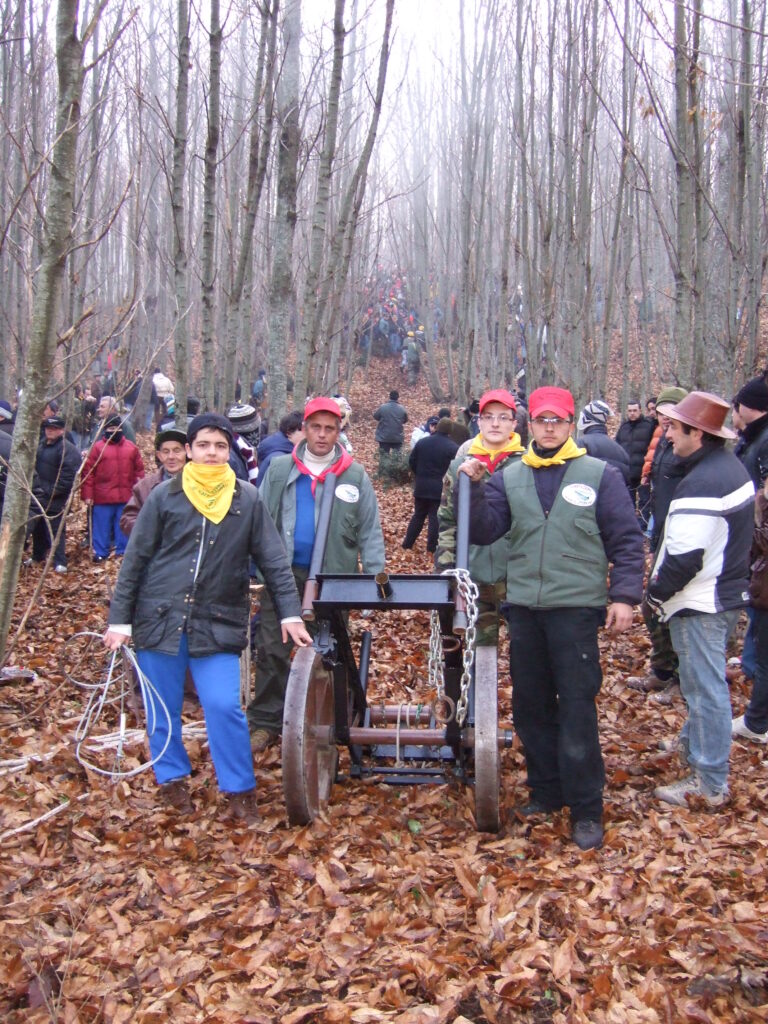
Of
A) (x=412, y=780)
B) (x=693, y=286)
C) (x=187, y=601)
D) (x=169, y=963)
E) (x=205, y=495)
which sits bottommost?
(x=169, y=963)

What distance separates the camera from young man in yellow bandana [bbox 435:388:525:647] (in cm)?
511

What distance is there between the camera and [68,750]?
17.4 feet

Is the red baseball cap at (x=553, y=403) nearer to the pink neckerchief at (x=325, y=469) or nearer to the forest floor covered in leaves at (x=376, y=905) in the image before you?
the pink neckerchief at (x=325, y=469)

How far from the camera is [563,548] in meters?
4.14

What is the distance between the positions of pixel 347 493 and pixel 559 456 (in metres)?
1.44

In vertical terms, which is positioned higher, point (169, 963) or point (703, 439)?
point (703, 439)

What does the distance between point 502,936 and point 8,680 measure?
4503mm

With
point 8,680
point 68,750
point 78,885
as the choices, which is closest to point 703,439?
point 78,885

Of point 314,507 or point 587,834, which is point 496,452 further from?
point 587,834

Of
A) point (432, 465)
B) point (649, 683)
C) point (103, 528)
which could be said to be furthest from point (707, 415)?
point (103, 528)

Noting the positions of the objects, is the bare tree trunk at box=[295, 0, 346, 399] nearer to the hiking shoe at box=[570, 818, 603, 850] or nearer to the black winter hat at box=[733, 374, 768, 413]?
the black winter hat at box=[733, 374, 768, 413]

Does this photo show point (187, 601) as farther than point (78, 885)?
Yes

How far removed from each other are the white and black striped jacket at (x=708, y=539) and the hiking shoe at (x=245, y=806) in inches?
88.2

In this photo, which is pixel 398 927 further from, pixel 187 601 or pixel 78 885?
pixel 187 601
